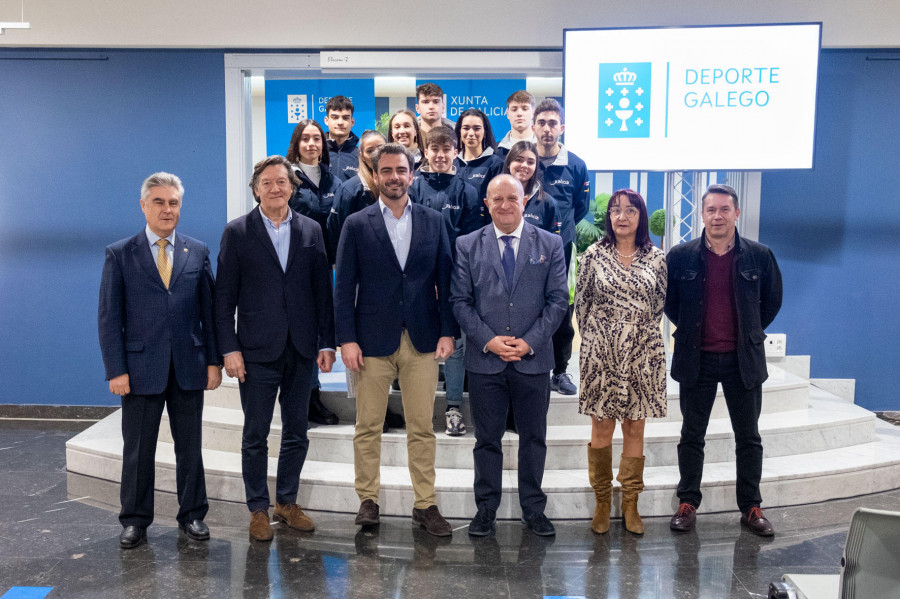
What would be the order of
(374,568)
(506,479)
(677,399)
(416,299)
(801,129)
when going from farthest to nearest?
(801,129) → (677,399) → (506,479) → (416,299) → (374,568)

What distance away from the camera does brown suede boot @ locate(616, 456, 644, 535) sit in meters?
3.69

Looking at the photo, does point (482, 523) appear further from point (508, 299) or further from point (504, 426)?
point (508, 299)

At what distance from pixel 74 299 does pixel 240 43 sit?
2358mm

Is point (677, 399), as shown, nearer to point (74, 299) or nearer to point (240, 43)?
point (240, 43)

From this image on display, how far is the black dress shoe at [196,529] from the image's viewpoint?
362cm

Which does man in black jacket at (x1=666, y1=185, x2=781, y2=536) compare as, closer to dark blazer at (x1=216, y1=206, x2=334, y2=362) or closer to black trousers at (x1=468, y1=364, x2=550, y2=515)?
black trousers at (x1=468, y1=364, x2=550, y2=515)

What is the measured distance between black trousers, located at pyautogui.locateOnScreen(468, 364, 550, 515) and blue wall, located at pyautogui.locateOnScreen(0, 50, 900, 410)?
3.20m

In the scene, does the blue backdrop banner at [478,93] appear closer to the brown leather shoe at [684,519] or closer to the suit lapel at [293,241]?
the suit lapel at [293,241]

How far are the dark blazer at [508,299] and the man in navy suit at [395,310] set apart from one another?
107 mm

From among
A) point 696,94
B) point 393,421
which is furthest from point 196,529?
point 696,94

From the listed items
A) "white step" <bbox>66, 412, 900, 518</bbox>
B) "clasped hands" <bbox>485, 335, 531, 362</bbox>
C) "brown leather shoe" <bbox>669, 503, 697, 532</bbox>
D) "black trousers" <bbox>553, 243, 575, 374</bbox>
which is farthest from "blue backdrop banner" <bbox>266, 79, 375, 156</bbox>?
"brown leather shoe" <bbox>669, 503, 697, 532</bbox>

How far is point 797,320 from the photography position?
237 inches

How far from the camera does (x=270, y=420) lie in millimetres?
3639

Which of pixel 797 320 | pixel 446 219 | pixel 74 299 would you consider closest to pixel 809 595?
pixel 446 219
